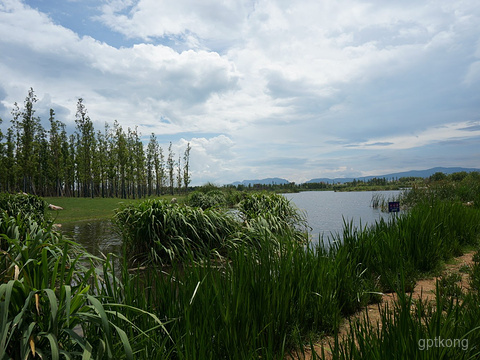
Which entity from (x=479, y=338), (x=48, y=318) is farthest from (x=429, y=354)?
(x=48, y=318)

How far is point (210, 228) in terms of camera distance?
6590 mm

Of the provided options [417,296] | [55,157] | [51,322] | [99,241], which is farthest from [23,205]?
[55,157]

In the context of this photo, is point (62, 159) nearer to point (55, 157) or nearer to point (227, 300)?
point (55, 157)

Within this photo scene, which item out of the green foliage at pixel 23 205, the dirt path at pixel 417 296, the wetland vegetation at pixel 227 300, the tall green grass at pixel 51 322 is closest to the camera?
the tall green grass at pixel 51 322

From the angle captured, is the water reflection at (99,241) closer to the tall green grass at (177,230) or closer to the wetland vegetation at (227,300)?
the tall green grass at (177,230)

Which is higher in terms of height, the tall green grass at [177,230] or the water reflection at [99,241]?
the tall green grass at [177,230]

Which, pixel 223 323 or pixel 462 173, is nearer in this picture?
pixel 223 323

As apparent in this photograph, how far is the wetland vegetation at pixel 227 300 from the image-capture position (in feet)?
5.53

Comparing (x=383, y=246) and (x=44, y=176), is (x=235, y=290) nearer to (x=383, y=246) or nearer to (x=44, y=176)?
(x=383, y=246)

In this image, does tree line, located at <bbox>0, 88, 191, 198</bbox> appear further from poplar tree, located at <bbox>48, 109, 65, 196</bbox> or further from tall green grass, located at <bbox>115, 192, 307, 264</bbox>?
tall green grass, located at <bbox>115, 192, 307, 264</bbox>

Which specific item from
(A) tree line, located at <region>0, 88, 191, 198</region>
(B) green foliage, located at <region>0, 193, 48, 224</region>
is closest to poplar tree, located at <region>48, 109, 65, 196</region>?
(A) tree line, located at <region>0, 88, 191, 198</region>

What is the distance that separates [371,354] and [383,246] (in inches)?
119

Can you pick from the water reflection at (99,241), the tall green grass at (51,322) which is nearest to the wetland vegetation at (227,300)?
the tall green grass at (51,322)

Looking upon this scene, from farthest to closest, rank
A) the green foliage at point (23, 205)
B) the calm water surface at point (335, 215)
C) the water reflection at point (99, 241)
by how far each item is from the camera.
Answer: the calm water surface at point (335, 215) < the green foliage at point (23, 205) < the water reflection at point (99, 241)
